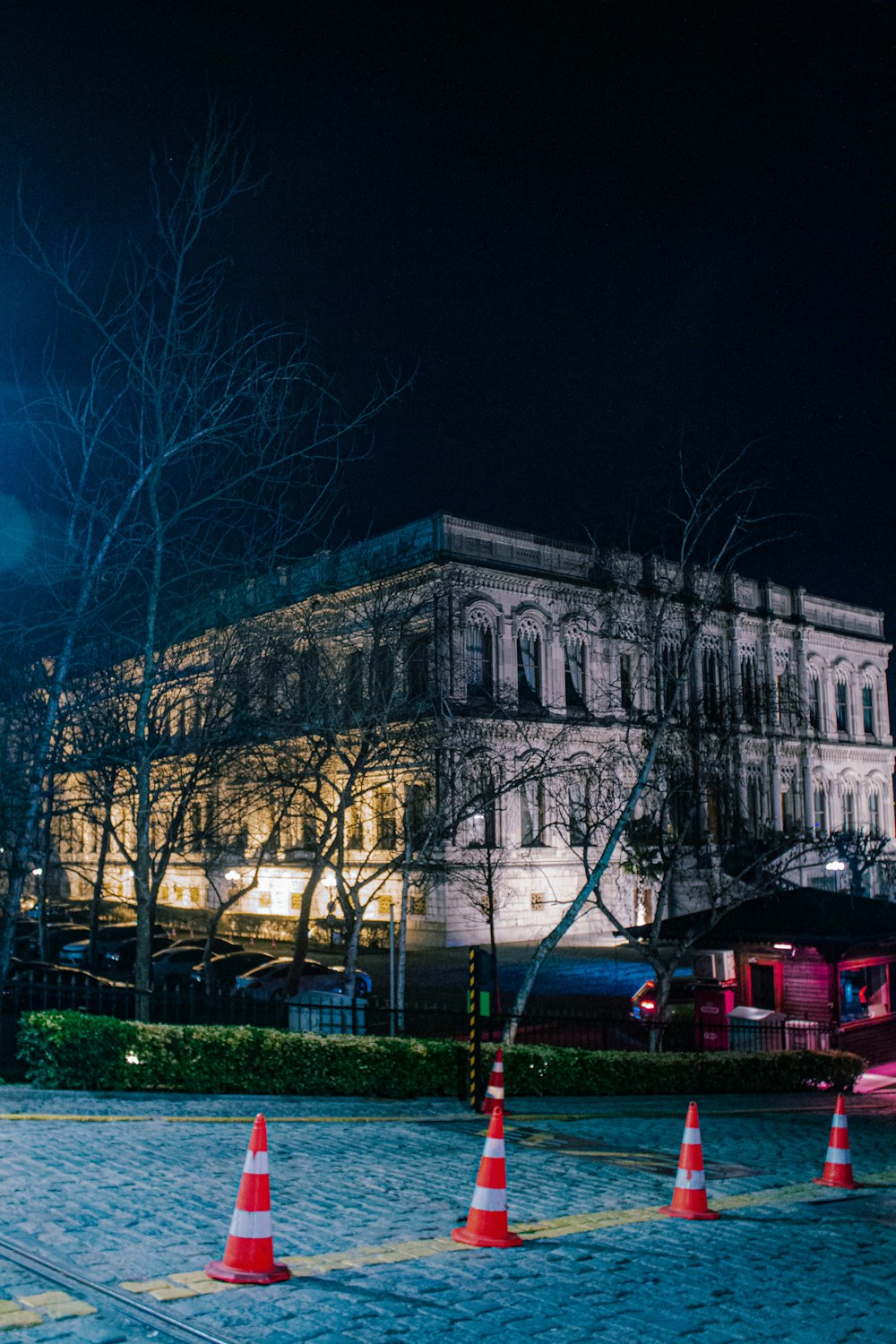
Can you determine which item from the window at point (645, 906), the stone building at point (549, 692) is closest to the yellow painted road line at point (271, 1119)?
the stone building at point (549, 692)

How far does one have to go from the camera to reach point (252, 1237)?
580 centimetres

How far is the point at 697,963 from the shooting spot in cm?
2561

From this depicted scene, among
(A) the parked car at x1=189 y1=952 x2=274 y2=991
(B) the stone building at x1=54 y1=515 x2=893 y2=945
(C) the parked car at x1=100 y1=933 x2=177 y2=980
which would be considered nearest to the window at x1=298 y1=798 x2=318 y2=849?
(B) the stone building at x1=54 y1=515 x2=893 y2=945

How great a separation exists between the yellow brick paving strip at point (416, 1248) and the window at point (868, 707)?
5848 centimetres

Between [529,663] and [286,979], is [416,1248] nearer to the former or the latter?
[286,979]

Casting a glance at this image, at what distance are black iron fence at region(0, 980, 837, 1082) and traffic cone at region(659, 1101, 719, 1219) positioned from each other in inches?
286

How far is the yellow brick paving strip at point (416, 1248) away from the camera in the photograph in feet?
18.4

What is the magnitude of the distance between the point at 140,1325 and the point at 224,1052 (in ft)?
25.0

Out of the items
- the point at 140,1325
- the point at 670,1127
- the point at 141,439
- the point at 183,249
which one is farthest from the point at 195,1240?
the point at 183,249

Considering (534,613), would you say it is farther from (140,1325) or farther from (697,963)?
(140,1325)

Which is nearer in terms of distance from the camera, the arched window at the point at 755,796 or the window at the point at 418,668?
the window at the point at 418,668

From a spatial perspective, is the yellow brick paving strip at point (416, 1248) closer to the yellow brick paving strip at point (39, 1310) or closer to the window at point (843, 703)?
the yellow brick paving strip at point (39, 1310)

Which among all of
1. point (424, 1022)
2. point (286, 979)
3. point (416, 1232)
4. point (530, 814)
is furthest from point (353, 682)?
point (530, 814)

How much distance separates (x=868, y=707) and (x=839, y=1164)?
191 ft
